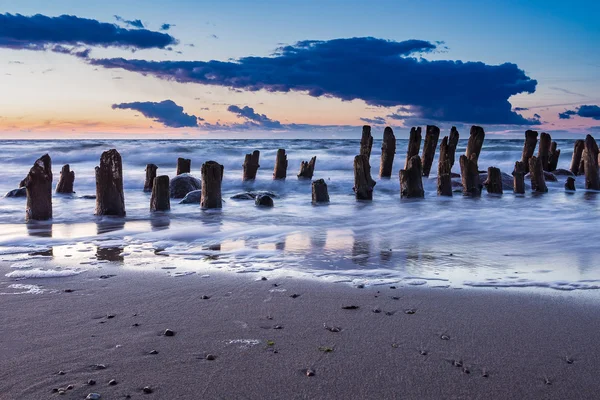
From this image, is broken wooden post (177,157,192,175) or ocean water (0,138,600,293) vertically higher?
broken wooden post (177,157,192,175)

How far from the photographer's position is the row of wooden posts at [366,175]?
955cm

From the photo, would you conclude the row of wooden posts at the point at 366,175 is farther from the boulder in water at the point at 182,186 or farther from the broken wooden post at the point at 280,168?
the boulder in water at the point at 182,186

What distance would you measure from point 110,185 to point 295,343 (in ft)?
24.1

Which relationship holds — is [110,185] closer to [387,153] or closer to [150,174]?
[150,174]

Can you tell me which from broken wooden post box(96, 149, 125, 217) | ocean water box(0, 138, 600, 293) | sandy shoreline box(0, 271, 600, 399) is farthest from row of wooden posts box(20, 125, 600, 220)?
sandy shoreline box(0, 271, 600, 399)

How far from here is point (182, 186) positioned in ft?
46.7

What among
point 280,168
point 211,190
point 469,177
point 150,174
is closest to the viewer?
point 211,190

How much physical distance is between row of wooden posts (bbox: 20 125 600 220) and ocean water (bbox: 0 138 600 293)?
38 cm

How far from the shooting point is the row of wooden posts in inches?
376

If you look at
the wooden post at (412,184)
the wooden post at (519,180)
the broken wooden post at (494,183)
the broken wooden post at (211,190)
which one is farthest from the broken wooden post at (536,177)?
the broken wooden post at (211,190)

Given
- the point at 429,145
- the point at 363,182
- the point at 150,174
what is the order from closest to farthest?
the point at 363,182 → the point at 150,174 → the point at 429,145

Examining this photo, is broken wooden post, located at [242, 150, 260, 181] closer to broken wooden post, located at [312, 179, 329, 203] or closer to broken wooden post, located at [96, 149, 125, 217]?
broken wooden post, located at [312, 179, 329, 203]

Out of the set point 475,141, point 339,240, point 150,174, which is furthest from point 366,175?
point 150,174

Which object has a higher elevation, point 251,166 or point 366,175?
point 366,175
